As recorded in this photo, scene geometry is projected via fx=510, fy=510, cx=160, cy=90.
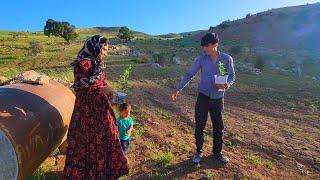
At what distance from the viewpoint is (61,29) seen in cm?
6638

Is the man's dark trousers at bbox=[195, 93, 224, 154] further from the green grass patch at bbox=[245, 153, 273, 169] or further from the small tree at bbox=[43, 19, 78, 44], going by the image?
the small tree at bbox=[43, 19, 78, 44]

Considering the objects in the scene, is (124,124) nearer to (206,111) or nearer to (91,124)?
(91,124)

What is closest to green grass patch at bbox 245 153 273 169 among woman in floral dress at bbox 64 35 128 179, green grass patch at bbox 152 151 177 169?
green grass patch at bbox 152 151 177 169

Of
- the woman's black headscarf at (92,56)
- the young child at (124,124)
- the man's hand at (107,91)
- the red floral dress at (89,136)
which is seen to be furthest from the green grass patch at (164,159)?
the woman's black headscarf at (92,56)

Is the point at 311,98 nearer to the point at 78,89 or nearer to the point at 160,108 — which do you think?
the point at 160,108

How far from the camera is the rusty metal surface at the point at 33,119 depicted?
6242 millimetres

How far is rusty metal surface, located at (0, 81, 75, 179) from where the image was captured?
6242 millimetres

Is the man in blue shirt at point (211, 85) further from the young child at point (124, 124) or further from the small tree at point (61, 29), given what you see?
the small tree at point (61, 29)

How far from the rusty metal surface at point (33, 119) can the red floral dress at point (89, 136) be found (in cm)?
45

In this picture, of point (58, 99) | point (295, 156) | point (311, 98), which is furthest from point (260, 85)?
point (58, 99)

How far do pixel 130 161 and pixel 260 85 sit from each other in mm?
14024

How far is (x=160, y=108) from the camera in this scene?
14.8 m

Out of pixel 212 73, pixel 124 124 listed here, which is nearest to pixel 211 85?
pixel 212 73

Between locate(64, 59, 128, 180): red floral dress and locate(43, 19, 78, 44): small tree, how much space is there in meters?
59.3
